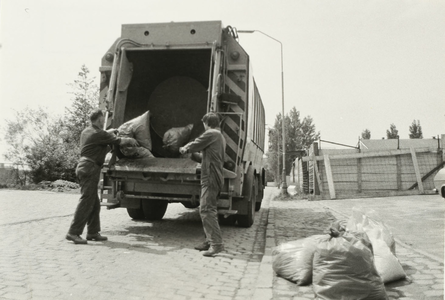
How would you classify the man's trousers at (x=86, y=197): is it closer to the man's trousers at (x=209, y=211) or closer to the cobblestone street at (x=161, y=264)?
the cobblestone street at (x=161, y=264)

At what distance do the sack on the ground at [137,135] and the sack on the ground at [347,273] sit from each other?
11.4 ft

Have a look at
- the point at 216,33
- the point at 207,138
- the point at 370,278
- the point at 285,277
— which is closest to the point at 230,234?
the point at 207,138

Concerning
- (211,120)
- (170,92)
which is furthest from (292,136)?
(211,120)

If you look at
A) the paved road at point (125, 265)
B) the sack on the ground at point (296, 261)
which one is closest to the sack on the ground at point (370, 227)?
the sack on the ground at point (296, 261)

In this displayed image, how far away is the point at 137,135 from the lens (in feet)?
20.4

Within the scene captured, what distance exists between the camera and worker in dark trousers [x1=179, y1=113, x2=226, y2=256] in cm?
508

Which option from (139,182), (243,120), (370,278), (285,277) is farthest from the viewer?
(243,120)

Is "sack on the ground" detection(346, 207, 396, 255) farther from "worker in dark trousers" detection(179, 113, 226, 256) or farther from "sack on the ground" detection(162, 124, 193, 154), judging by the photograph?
"sack on the ground" detection(162, 124, 193, 154)

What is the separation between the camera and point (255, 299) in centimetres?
331

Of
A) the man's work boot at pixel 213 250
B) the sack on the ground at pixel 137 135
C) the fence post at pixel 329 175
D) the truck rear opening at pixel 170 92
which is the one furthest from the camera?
the fence post at pixel 329 175

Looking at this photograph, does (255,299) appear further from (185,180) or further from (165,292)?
(185,180)

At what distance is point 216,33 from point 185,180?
7.61ft

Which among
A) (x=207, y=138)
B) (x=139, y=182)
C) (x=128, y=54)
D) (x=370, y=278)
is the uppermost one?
(x=128, y=54)

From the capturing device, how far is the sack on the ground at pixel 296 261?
3.69 m
